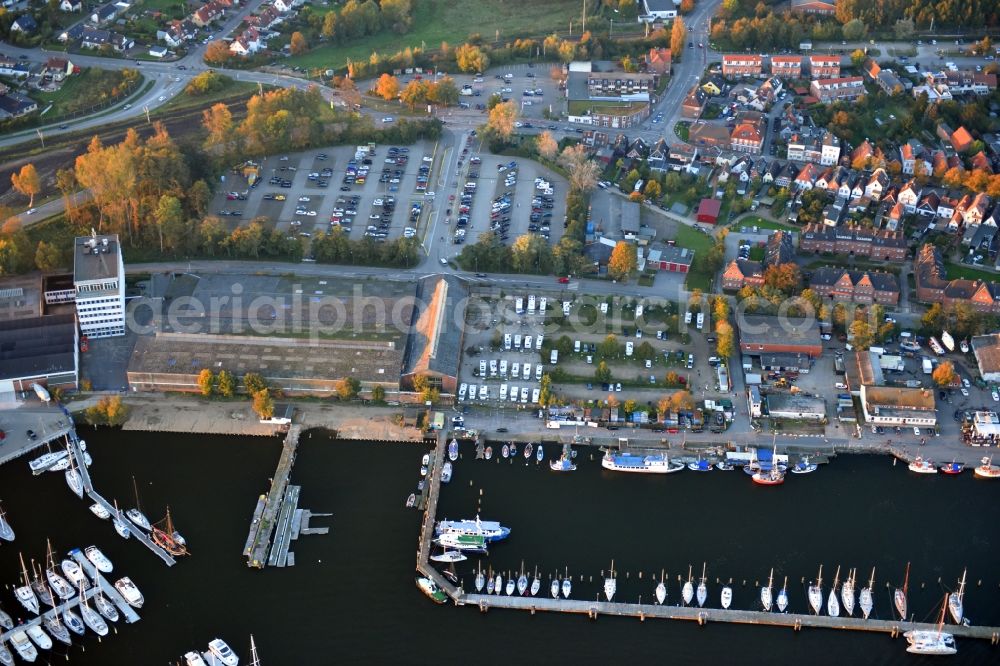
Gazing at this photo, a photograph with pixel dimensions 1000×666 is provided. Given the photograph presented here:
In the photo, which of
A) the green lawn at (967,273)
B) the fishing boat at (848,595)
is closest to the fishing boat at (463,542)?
the fishing boat at (848,595)

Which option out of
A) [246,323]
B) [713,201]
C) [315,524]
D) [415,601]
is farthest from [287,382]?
[713,201]

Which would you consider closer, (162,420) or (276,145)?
(162,420)

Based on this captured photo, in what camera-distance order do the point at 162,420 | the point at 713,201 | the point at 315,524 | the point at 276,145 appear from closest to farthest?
the point at 315,524
the point at 162,420
the point at 713,201
the point at 276,145

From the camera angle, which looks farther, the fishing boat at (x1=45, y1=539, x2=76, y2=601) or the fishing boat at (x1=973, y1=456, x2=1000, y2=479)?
the fishing boat at (x1=973, y1=456, x2=1000, y2=479)

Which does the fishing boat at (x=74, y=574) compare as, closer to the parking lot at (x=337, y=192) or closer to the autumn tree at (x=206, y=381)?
the autumn tree at (x=206, y=381)

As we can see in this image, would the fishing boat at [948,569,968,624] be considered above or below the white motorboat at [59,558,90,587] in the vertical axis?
above

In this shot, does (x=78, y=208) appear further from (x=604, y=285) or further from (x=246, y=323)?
(x=604, y=285)

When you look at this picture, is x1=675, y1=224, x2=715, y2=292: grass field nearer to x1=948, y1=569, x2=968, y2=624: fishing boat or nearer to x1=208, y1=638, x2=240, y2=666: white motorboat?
x1=948, y1=569, x2=968, y2=624: fishing boat

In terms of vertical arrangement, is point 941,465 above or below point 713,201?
below

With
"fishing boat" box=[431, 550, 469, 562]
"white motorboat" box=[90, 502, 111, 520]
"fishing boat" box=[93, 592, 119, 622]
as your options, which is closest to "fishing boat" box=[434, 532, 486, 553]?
"fishing boat" box=[431, 550, 469, 562]
